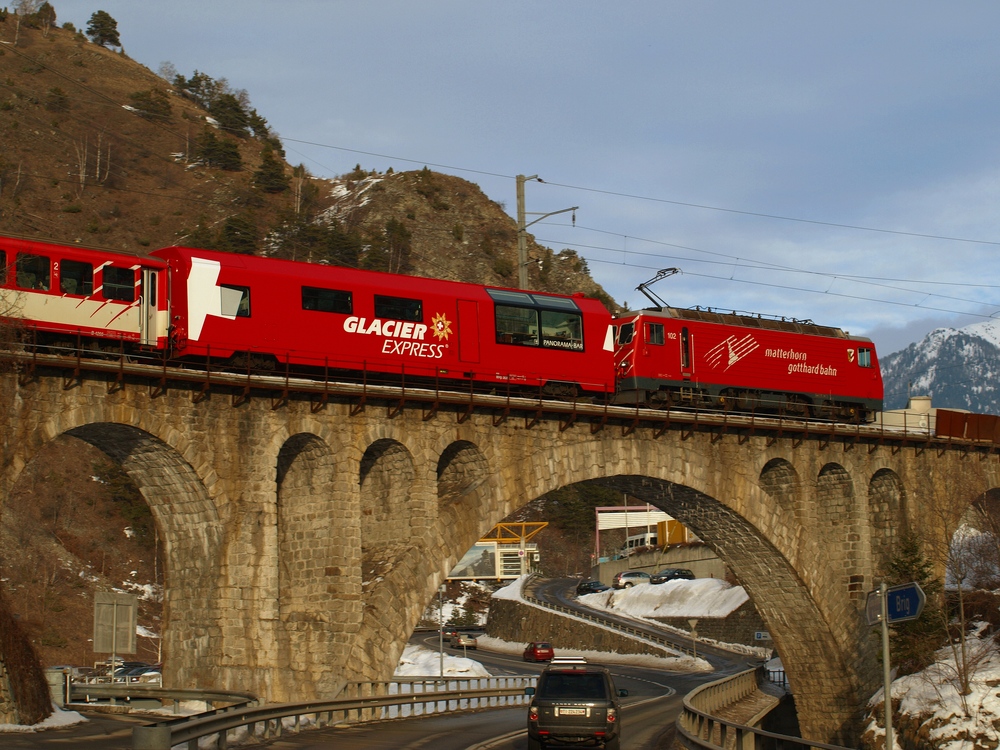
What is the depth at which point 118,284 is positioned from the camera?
105ft

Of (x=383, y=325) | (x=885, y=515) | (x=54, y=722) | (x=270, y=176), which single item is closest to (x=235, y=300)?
(x=383, y=325)

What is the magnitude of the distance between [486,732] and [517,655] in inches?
2352

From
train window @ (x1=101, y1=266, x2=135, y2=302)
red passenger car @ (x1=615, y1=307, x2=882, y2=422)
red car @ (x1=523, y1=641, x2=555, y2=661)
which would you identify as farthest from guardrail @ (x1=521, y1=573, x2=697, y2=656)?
train window @ (x1=101, y1=266, x2=135, y2=302)

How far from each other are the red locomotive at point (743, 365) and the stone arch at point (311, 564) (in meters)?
15.5

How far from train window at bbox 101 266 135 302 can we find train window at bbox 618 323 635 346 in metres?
21.1

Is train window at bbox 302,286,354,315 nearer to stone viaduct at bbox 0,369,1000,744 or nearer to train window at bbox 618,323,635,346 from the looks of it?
stone viaduct at bbox 0,369,1000,744

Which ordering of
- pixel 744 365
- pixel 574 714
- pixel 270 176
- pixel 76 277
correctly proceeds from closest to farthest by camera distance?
pixel 574 714 → pixel 76 277 → pixel 744 365 → pixel 270 176

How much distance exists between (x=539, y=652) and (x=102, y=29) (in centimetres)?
13852

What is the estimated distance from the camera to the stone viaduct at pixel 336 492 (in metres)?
32.4

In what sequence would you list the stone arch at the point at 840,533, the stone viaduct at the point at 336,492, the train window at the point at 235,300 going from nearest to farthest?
the stone viaduct at the point at 336,492 → the train window at the point at 235,300 → the stone arch at the point at 840,533

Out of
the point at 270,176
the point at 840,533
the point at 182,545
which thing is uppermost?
the point at 270,176

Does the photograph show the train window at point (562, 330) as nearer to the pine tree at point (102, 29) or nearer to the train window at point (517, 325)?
the train window at point (517, 325)

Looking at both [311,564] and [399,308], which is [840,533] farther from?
[311,564]

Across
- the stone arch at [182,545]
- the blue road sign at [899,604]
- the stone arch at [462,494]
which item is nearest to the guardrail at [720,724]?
the blue road sign at [899,604]
